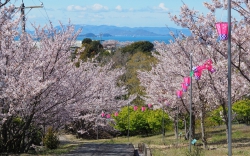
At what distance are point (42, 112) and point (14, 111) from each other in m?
1.77

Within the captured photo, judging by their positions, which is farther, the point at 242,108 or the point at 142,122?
the point at 142,122

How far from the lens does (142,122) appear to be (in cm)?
3077

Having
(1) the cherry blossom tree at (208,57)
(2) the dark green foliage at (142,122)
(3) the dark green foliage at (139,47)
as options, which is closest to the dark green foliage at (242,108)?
(2) the dark green foliage at (142,122)

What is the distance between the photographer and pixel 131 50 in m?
63.3

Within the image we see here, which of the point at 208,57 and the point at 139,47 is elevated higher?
the point at 139,47

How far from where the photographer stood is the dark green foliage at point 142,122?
29.9 m

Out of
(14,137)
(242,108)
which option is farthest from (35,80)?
(242,108)

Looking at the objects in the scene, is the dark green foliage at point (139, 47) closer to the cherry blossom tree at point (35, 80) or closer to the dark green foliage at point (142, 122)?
the dark green foliage at point (142, 122)

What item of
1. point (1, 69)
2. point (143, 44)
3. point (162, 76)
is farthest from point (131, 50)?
point (1, 69)

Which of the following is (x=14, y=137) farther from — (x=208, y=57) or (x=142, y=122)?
(x=142, y=122)

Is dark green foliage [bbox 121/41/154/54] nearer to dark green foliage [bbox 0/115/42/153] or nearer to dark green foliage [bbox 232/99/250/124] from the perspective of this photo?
dark green foliage [bbox 232/99/250/124]

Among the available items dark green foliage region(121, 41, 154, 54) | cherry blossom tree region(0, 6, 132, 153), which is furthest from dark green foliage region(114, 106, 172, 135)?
dark green foliage region(121, 41, 154, 54)

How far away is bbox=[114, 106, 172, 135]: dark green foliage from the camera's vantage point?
29859 millimetres

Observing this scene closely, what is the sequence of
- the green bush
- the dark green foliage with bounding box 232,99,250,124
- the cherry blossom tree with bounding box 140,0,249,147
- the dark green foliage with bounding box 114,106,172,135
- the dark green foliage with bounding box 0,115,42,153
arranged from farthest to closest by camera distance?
the dark green foliage with bounding box 114,106,172,135
the dark green foliage with bounding box 232,99,250,124
the green bush
the dark green foliage with bounding box 0,115,42,153
the cherry blossom tree with bounding box 140,0,249,147
